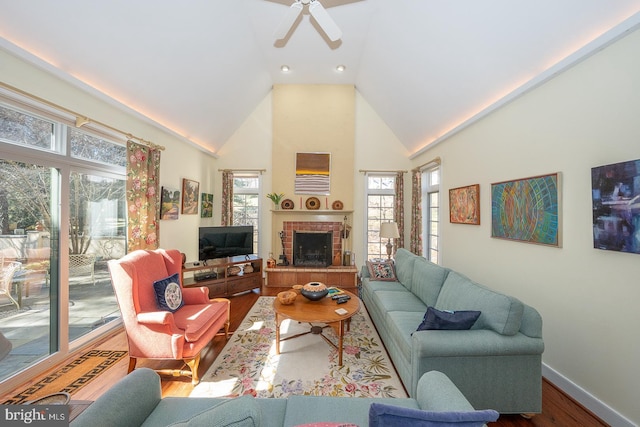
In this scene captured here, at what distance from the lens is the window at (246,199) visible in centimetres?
628

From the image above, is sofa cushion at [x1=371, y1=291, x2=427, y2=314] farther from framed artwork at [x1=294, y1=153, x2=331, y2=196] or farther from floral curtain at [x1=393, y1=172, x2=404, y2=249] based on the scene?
framed artwork at [x1=294, y1=153, x2=331, y2=196]

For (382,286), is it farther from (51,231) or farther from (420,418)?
(51,231)

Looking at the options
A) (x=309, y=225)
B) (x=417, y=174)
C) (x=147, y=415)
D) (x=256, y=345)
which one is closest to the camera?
(x=147, y=415)

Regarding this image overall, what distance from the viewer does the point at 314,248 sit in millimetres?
5941

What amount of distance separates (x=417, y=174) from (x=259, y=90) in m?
3.95

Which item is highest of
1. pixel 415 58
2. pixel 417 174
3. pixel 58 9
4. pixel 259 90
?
pixel 259 90

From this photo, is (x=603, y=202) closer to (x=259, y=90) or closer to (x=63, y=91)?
(x=63, y=91)

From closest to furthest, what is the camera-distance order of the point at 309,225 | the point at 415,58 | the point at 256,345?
1. the point at 256,345
2. the point at 415,58
3. the point at 309,225

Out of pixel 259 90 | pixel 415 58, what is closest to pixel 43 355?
pixel 259 90

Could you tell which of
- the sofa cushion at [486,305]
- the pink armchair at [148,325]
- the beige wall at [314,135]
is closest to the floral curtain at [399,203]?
the beige wall at [314,135]

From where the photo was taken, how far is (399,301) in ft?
10.6

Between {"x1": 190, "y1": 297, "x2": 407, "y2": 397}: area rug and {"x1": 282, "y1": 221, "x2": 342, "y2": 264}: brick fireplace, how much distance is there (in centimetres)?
256

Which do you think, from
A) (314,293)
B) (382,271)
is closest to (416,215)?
(382,271)

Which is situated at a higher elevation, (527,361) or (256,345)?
(527,361)
